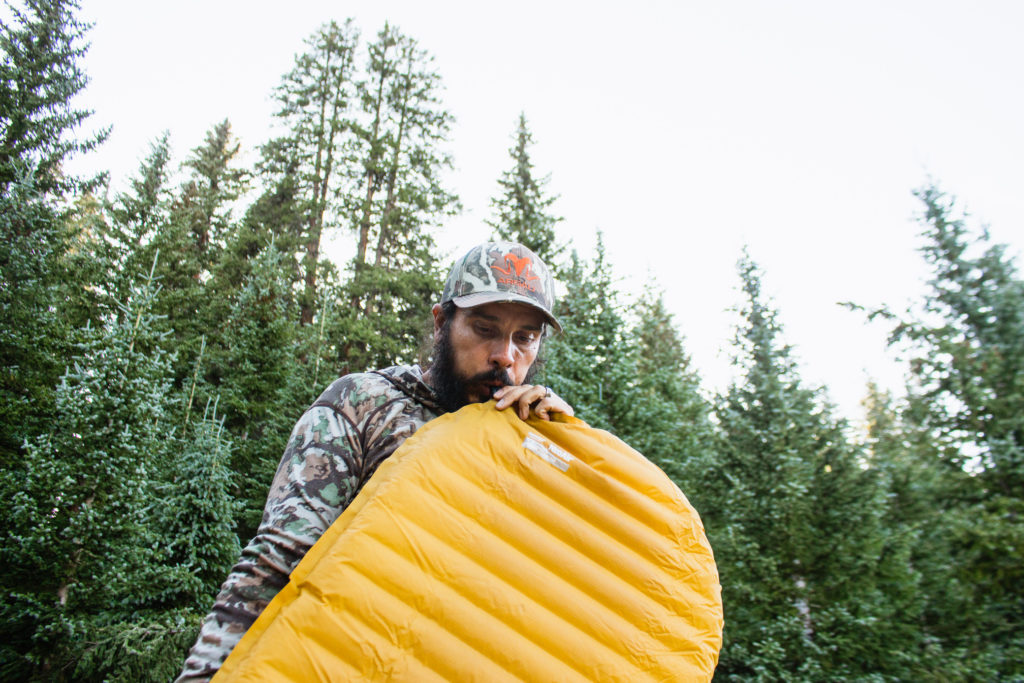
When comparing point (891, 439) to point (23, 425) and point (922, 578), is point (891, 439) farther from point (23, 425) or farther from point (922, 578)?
point (23, 425)

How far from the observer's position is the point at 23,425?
832 centimetres

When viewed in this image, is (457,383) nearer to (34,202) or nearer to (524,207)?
(34,202)

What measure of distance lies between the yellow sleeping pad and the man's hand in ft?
0.12

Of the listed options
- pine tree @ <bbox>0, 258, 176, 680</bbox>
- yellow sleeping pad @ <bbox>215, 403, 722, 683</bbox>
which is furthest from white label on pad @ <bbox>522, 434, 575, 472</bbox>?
pine tree @ <bbox>0, 258, 176, 680</bbox>

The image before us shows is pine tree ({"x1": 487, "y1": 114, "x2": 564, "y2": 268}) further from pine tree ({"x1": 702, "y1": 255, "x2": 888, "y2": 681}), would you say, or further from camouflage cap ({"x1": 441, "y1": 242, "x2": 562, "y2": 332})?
camouflage cap ({"x1": 441, "y1": 242, "x2": 562, "y2": 332})

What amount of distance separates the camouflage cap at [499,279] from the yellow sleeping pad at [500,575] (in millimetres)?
451

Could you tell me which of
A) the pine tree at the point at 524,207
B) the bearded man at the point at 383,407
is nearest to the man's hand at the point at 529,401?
the bearded man at the point at 383,407

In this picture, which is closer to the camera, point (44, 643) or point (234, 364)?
point (44, 643)

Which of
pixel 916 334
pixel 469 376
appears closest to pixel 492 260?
pixel 469 376

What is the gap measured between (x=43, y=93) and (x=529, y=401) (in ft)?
51.5

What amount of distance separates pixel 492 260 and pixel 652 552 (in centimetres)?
109

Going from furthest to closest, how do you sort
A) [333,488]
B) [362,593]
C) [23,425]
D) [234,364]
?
[234,364], [23,425], [333,488], [362,593]

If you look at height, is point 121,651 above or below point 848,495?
below

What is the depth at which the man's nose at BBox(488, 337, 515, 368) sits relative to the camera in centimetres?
173
